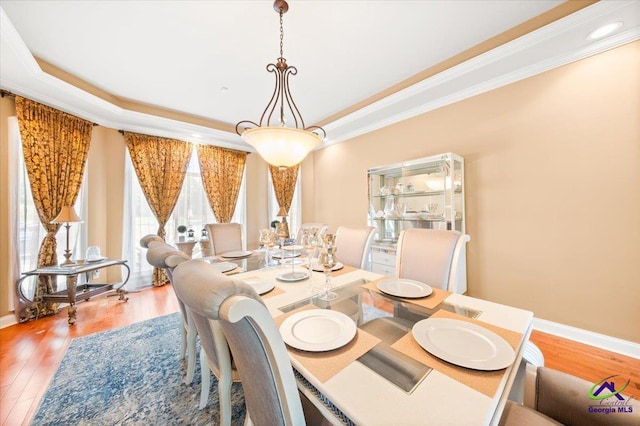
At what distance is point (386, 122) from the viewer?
3377mm

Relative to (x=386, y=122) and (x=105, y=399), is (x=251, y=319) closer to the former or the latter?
(x=105, y=399)

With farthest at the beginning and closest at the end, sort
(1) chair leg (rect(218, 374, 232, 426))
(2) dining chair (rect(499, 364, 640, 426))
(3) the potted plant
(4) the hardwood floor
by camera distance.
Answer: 1. (3) the potted plant
2. (4) the hardwood floor
3. (1) chair leg (rect(218, 374, 232, 426))
4. (2) dining chair (rect(499, 364, 640, 426))

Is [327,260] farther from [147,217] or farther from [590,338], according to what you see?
[147,217]

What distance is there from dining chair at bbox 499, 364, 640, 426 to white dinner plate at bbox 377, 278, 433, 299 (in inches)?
19.1

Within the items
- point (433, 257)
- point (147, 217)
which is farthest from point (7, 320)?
point (433, 257)

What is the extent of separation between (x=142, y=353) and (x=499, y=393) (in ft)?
8.24

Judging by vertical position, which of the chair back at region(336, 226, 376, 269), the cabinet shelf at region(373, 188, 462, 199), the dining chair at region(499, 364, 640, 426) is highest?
the cabinet shelf at region(373, 188, 462, 199)

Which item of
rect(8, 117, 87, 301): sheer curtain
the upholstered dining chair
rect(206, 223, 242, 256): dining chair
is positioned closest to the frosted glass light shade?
the upholstered dining chair

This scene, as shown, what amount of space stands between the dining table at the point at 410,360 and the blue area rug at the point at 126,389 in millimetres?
958

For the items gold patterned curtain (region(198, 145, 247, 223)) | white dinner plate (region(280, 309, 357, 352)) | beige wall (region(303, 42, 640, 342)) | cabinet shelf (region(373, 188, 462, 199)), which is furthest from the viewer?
gold patterned curtain (region(198, 145, 247, 223))

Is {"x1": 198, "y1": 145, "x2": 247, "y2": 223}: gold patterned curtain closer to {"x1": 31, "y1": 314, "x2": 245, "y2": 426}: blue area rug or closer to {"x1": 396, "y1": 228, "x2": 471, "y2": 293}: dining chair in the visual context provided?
{"x1": 31, "y1": 314, "x2": 245, "y2": 426}: blue area rug

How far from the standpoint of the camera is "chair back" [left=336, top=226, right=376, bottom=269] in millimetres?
2080

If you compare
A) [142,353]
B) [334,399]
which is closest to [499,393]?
[334,399]

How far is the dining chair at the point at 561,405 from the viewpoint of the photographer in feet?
2.13
